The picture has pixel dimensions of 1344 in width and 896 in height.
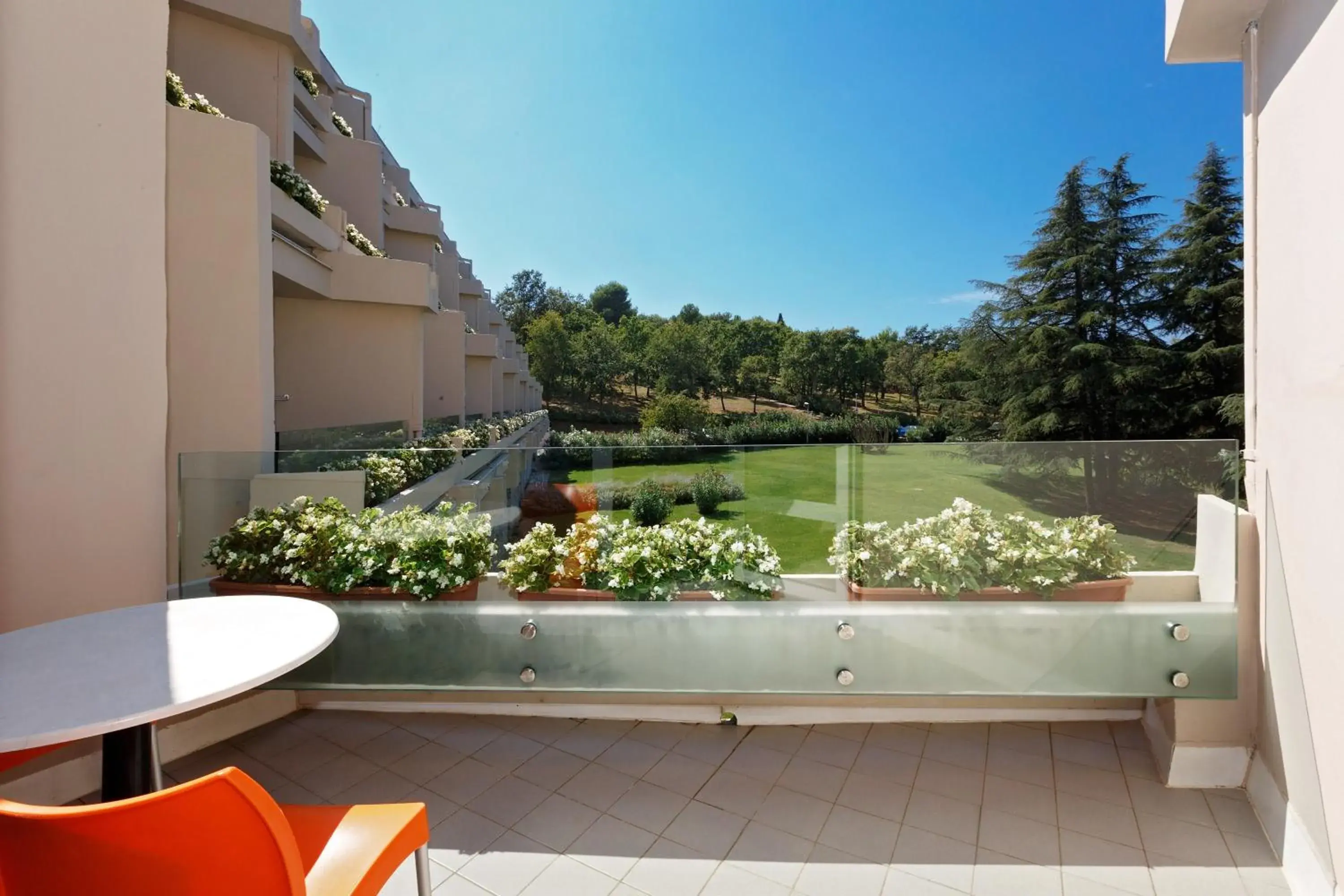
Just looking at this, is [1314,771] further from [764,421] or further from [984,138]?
[984,138]

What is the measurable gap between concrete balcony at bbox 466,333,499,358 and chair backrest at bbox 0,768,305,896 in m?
17.5

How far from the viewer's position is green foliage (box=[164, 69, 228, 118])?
16.8 feet

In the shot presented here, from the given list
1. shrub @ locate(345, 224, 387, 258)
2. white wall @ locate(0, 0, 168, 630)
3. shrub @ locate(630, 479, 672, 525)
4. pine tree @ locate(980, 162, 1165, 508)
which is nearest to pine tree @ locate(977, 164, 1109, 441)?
pine tree @ locate(980, 162, 1165, 508)

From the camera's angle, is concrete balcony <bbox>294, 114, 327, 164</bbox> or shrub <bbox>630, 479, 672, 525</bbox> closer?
shrub <bbox>630, 479, 672, 525</bbox>

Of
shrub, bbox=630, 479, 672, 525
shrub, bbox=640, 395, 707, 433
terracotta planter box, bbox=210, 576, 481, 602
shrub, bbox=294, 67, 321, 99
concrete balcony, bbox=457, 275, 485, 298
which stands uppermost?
shrub, bbox=294, 67, 321, 99

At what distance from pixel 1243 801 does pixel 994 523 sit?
1350mm

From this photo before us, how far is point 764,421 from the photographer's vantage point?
35344 millimetres

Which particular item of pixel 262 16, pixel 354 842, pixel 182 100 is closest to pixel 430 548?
pixel 354 842

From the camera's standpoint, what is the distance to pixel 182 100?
5.29 m

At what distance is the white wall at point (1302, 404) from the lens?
1.91 metres

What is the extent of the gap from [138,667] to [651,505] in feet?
6.20

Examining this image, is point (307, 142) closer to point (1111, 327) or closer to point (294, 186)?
point (294, 186)

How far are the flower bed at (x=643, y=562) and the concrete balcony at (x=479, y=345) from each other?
15.8 meters

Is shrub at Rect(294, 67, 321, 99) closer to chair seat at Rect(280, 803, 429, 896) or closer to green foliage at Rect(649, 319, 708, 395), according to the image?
chair seat at Rect(280, 803, 429, 896)
